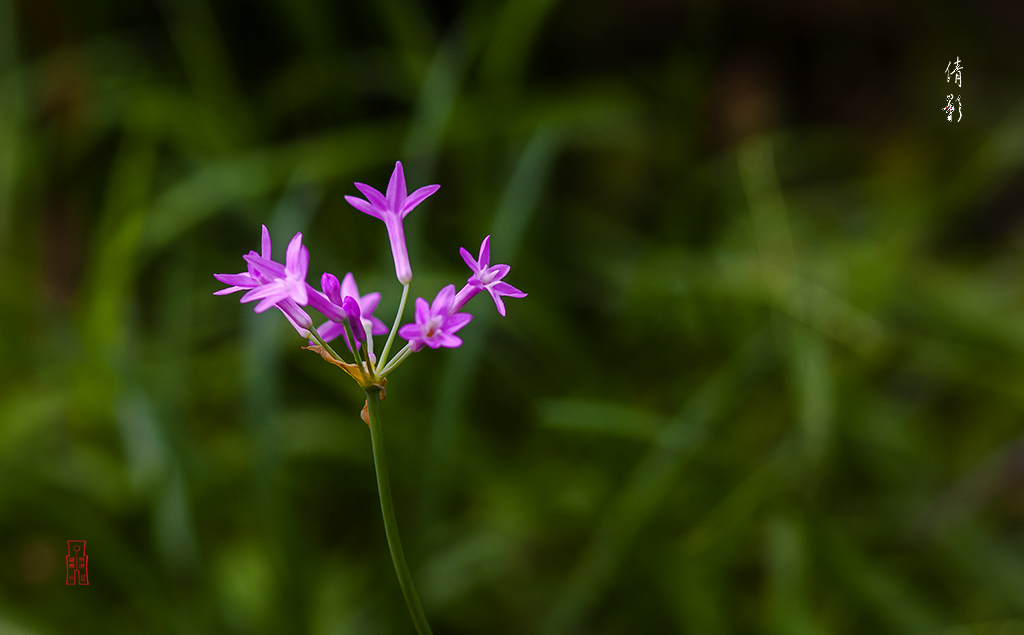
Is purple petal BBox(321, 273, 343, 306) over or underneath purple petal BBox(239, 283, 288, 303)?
over

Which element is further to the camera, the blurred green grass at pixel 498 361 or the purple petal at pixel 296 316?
the blurred green grass at pixel 498 361

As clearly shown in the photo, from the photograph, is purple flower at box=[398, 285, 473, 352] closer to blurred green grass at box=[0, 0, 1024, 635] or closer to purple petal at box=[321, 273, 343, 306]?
purple petal at box=[321, 273, 343, 306]

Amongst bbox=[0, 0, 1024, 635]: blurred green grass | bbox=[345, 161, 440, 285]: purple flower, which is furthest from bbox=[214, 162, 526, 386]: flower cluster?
bbox=[0, 0, 1024, 635]: blurred green grass

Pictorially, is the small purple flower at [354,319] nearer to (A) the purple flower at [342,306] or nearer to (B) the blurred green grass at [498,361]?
(A) the purple flower at [342,306]

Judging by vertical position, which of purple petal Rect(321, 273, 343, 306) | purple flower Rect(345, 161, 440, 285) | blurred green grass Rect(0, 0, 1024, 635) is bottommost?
purple petal Rect(321, 273, 343, 306)

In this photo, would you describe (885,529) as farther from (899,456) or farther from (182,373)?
(182,373)

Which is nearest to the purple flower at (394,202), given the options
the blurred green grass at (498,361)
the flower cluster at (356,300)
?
the flower cluster at (356,300)

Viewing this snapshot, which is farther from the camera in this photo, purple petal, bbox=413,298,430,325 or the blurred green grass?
the blurred green grass

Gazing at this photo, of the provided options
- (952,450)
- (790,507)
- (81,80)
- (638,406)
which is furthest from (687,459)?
(81,80)
